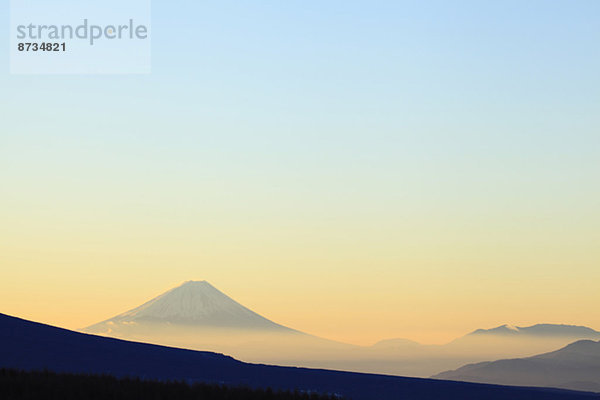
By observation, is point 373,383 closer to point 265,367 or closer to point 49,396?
point 265,367

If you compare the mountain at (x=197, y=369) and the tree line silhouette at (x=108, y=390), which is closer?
the tree line silhouette at (x=108, y=390)

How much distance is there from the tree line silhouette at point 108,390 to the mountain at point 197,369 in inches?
975

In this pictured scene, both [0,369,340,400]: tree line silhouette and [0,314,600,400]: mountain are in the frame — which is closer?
[0,369,340,400]: tree line silhouette

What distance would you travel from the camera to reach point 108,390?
3522cm

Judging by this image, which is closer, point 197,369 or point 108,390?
point 108,390

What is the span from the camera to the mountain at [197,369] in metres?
66.6

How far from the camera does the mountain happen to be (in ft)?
219

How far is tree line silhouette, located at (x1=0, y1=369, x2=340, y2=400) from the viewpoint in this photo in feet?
111

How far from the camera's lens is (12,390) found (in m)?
34.5

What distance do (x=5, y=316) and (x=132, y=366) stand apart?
18755 mm

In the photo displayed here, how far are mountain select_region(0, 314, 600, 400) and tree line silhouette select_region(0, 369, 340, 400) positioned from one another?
24.8m

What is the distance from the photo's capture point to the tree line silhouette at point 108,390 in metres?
33.9

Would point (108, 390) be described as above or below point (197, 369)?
below

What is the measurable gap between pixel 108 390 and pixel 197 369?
3910cm
